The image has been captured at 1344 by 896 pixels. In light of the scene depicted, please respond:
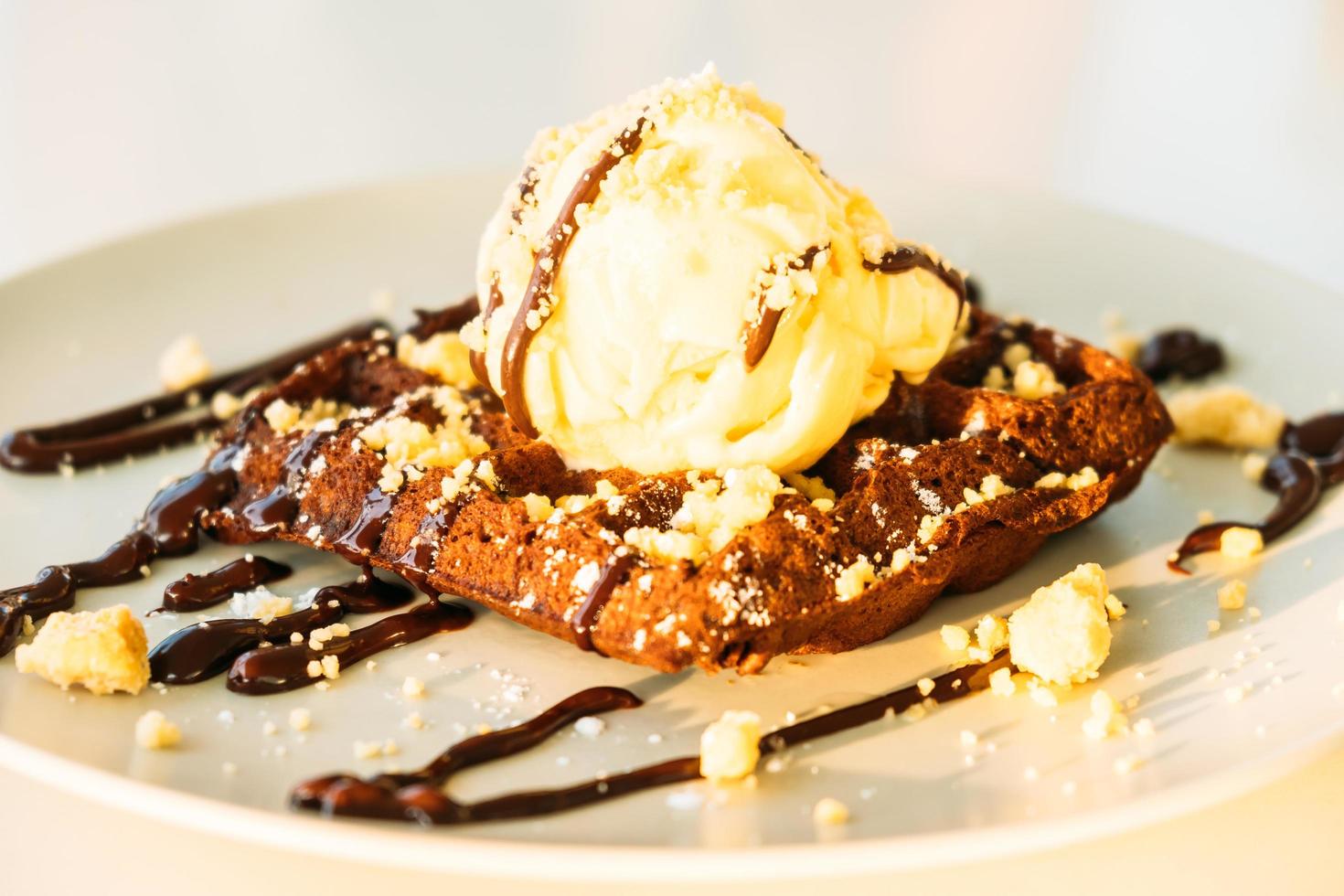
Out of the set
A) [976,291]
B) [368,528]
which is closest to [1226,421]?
[976,291]

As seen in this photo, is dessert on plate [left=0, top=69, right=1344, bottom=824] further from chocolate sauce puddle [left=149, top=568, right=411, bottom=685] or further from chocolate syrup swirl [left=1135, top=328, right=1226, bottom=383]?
chocolate syrup swirl [left=1135, top=328, right=1226, bottom=383]

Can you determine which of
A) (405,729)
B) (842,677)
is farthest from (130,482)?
(842,677)

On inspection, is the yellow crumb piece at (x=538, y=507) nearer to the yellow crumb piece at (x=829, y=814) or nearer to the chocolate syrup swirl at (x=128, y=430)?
the yellow crumb piece at (x=829, y=814)

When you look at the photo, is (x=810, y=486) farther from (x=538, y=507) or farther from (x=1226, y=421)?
(x=1226, y=421)

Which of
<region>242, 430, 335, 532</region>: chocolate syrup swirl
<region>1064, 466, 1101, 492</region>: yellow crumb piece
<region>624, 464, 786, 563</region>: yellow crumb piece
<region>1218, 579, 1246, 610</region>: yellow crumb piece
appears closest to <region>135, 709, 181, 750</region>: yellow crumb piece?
<region>242, 430, 335, 532</region>: chocolate syrup swirl

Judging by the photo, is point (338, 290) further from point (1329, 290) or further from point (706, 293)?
point (1329, 290)

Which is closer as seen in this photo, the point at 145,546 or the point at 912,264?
the point at 912,264
